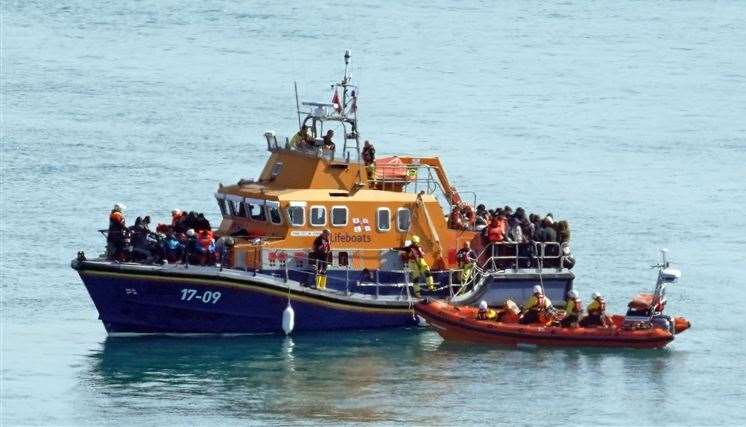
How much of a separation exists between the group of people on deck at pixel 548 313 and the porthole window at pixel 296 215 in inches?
164

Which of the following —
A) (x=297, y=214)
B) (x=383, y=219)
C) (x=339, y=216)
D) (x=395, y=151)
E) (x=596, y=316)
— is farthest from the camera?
(x=395, y=151)

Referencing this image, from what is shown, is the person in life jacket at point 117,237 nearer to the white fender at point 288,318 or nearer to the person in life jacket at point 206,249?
the person in life jacket at point 206,249

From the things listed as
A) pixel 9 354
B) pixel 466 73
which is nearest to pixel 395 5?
pixel 466 73

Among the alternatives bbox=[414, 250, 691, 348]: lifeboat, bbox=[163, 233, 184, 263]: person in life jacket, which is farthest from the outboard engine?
bbox=[163, 233, 184, 263]: person in life jacket

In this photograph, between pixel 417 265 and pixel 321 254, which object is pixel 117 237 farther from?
pixel 417 265

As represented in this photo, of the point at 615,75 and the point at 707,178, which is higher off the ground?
the point at 615,75

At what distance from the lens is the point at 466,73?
3150 inches

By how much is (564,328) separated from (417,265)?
3.52 metres

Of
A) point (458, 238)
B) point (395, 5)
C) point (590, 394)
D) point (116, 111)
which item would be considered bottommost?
point (590, 394)

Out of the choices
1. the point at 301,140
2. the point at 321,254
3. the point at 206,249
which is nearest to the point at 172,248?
the point at 206,249

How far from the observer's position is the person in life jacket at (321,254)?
40062 millimetres

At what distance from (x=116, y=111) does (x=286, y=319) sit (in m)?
29.5

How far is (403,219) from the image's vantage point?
1633 inches

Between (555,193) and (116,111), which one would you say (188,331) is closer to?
(555,193)
